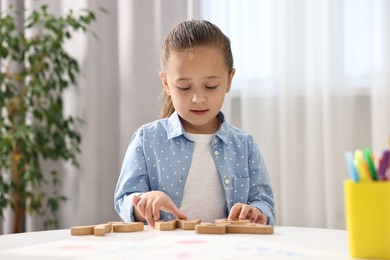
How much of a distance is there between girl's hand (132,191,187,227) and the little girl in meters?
0.20

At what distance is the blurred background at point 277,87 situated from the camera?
9.32 feet

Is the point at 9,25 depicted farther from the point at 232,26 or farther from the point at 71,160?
the point at 232,26

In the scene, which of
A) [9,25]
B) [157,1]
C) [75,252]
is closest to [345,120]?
[157,1]

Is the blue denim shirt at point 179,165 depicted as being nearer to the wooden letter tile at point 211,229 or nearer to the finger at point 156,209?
the finger at point 156,209

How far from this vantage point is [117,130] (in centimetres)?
338

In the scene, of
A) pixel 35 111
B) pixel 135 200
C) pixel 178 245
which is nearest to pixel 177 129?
pixel 135 200

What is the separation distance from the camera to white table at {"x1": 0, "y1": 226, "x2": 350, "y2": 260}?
3.04 feet

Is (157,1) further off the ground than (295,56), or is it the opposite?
(157,1)

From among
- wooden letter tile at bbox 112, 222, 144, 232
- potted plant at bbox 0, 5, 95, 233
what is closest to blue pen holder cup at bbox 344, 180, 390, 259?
wooden letter tile at bbox 112, 222, 144, 232

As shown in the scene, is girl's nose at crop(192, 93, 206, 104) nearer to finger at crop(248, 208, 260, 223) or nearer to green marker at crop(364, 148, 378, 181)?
finger at crop(248, 208, 260, 223)

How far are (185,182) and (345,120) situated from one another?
1.39 metres


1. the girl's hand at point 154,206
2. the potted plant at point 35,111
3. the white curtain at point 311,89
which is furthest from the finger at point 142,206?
the potted plant at point 35,111

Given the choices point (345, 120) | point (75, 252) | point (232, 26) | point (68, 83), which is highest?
point (232, 26)

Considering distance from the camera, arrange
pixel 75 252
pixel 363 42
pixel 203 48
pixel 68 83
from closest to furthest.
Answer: pixel 75 252
pixel 203 48
pixel 363 42
pixel 68 83
